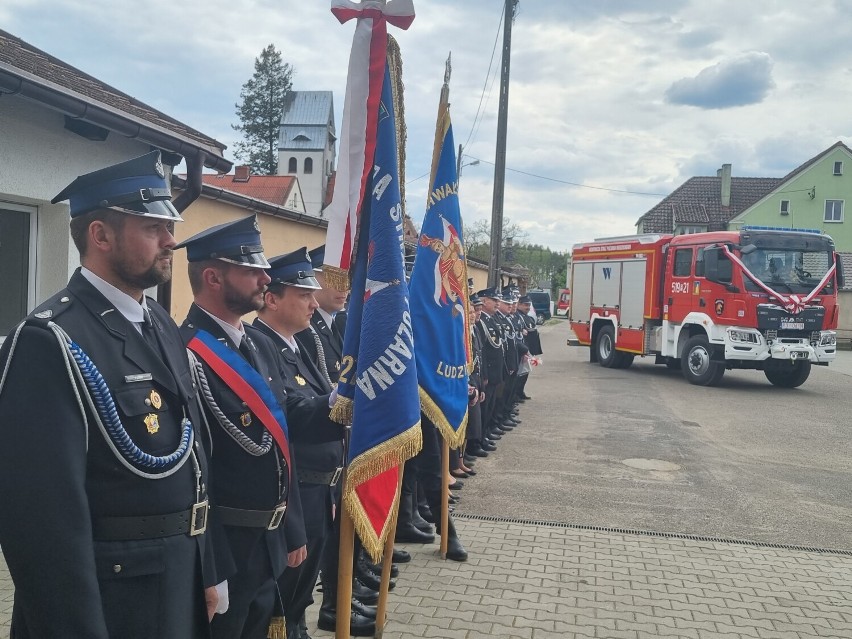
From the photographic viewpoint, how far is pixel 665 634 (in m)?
3.88

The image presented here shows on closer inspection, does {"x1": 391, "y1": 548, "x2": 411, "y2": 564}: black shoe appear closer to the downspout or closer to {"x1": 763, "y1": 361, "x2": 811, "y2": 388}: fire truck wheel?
the downspout

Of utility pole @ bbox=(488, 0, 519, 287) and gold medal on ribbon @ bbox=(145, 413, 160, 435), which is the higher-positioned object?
utility pole @ bbox=(488, 0, 519, 287)

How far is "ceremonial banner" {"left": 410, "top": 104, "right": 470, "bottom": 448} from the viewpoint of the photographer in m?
4.66

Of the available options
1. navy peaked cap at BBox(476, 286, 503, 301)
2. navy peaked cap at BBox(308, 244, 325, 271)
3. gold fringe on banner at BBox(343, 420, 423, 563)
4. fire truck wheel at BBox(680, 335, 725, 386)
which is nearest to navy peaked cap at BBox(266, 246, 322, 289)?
navy peaked cap at BBox(308, 244, 325, 271)

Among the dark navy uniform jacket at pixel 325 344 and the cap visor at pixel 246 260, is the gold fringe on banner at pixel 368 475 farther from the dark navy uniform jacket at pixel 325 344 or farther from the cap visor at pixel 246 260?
the cap visor at pixel 246 260

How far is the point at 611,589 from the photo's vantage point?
14.8 feet

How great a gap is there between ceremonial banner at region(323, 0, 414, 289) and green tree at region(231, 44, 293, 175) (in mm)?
62380

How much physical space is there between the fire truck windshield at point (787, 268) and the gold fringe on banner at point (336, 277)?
Answer: 489 inches

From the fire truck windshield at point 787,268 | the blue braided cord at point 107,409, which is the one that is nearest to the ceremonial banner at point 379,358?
the blue braided cord at point 107,409

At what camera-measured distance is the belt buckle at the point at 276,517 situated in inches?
101

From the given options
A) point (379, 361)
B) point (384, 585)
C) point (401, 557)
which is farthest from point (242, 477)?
point (401, 557)

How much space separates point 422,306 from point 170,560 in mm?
2888

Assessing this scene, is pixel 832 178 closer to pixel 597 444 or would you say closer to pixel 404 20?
pixel 597 444

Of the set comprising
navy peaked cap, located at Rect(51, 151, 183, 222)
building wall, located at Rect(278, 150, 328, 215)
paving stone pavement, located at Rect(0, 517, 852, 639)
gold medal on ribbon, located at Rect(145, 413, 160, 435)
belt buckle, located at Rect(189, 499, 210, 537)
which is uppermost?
building wall, located at Rect(278, 150, 328, 215)
